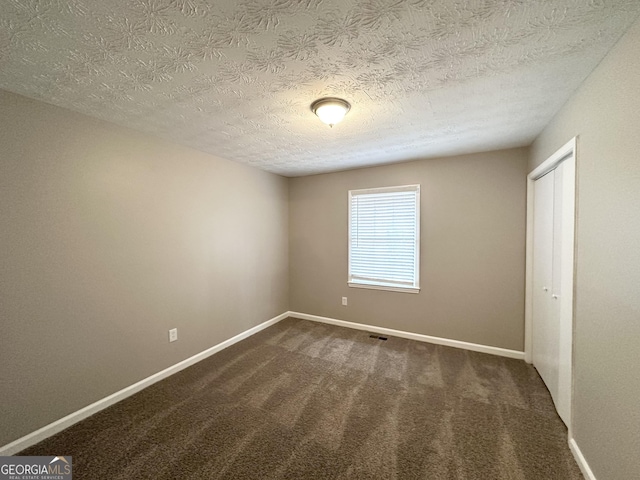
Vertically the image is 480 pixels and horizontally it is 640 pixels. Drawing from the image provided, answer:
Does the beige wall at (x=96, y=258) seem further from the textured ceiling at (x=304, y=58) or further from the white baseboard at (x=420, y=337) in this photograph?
Result: the white baseboard at (x=420, y=337)

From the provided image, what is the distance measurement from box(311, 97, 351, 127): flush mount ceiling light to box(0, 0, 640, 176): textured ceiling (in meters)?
0.05

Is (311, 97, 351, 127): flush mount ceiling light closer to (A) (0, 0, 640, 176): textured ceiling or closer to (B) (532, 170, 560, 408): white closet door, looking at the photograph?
(A) (0, 0, 640, 176): textured ceiling

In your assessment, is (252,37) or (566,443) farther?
(566,443)

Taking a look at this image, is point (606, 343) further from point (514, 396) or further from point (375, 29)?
point (375, 29)

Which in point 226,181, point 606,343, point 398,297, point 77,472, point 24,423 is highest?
point 226,181

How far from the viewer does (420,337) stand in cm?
337

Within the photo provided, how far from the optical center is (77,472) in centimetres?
150

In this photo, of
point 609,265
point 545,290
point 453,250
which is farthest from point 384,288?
point 609,265

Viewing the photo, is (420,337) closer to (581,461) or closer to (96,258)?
(581,461)

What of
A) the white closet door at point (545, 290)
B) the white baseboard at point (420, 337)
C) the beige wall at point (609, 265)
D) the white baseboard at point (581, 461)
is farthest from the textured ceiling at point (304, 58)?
the white baseboard at point (420, 337)

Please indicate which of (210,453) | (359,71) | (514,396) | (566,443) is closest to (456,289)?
(514,396)

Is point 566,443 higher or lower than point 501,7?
lower

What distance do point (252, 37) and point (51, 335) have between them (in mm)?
2417

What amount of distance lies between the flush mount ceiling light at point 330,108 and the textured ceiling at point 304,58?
0.05 metres
